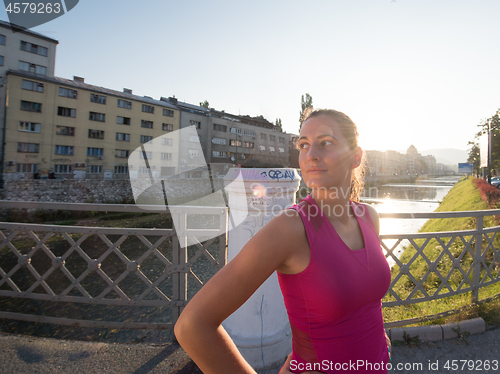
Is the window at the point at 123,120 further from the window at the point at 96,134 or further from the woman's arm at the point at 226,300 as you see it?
the woman's arm at the point at 226,300

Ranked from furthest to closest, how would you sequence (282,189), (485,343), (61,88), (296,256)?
(61,88) < (485,343) < (282,189) < (296,256)

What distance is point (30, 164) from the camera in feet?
117

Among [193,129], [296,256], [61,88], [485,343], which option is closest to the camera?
[296,256]

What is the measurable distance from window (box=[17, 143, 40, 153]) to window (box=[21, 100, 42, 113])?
16.3 feet

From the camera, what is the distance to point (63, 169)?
38531 mm

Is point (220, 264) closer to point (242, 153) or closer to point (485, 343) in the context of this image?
point (485, 343)

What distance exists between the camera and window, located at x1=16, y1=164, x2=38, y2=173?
114 feet

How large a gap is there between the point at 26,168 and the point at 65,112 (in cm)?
1015

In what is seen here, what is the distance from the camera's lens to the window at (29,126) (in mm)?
35694

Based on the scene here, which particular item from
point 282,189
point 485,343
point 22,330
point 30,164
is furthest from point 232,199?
point 30,164

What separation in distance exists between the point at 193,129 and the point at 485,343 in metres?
54.3

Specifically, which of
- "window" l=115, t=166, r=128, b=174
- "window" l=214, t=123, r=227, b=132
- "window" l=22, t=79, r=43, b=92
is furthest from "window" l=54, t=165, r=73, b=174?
"window" l=214, t=123, r=227, b=132

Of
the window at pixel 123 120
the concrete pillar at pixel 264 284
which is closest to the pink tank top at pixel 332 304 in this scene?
the concrete pillar at pixel 264 284

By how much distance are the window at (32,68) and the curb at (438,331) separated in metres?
54.4
